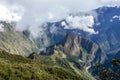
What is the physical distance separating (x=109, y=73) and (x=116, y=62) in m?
2.44

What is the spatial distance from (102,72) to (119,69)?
9.20 feet

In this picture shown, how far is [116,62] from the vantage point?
171 ft

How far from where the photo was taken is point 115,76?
5325 centimetres

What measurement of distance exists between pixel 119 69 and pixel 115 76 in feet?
6.13

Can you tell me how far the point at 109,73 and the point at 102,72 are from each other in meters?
1.83

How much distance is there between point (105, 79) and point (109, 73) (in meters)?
2.05

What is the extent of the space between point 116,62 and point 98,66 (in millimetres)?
3020

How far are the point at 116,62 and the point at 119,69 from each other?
4.04 feet

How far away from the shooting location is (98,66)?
52.8 m

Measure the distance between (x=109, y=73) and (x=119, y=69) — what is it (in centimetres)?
211

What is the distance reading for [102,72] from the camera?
52094 mm

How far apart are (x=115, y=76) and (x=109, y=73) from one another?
1112mm
